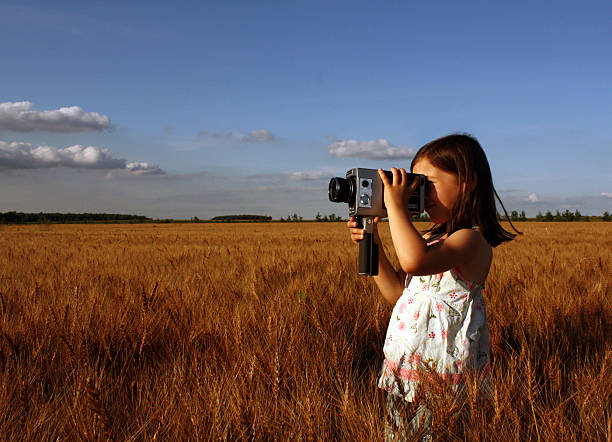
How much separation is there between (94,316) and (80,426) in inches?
40.4

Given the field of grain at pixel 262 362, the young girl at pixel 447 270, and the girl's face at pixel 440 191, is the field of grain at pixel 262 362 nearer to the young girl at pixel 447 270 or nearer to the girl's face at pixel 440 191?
the young girl at pixel 447 270

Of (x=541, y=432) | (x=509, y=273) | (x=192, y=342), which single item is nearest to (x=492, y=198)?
(x=541, y=432)

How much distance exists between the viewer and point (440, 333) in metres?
1.43

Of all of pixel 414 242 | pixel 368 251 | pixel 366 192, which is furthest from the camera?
pixel 368 251

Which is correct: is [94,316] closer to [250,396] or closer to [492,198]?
[250,396]

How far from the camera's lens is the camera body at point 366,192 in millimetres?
1392

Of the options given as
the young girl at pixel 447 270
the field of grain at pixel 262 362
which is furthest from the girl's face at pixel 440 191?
the field of grain at pixel 262 362

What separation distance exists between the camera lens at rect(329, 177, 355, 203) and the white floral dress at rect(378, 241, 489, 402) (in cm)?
45

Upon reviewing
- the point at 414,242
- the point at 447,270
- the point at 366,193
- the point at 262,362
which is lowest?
the point at 262,362

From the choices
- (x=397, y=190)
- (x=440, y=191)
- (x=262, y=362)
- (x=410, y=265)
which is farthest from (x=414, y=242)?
(x=262, y=362)

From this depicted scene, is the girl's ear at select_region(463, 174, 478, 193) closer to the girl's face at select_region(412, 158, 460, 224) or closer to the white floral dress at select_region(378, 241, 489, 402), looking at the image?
the girl's face at select_region(412, 158, 460, 224)

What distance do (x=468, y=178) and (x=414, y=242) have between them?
368 mm

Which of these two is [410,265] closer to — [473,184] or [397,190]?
[397,190]

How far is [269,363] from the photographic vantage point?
137cm
